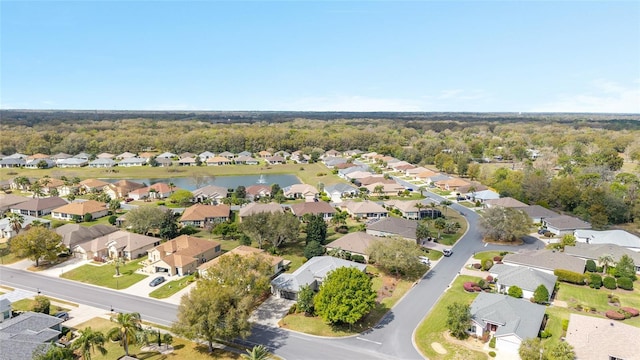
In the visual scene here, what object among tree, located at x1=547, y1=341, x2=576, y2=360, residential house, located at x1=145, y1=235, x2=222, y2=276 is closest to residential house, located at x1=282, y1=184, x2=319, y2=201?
residential house, located at x1=145, y1=235, x2=222, y2=276

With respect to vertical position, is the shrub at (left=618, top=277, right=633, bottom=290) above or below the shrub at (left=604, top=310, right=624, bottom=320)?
above

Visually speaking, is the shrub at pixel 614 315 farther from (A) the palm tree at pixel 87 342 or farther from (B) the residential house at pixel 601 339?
(A) the palm tree at pixel 87 342

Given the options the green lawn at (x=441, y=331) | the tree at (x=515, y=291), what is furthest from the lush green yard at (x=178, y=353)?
the tree at (x=515, y=291)

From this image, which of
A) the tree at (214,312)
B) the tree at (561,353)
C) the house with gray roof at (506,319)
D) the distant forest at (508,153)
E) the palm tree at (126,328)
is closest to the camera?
the tree at (561,353)

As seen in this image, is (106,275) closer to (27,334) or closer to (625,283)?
(27,334)

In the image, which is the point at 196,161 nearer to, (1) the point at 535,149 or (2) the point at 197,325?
(2) the point at 197,325

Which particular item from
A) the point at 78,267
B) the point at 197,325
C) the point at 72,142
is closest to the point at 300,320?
the point at 197,325

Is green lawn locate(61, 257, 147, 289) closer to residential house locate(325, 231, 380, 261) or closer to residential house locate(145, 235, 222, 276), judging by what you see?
residential house locate(145, 235, 222, 276)
